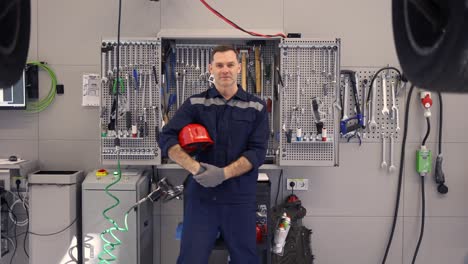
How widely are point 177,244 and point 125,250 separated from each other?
1.82 ft

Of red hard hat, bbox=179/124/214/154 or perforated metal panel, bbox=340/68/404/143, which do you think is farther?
perforated metal panel, bbox=340/68/404/143

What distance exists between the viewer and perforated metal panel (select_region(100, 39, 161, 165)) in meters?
2.64

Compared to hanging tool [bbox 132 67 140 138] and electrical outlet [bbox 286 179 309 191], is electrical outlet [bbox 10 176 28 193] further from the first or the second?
electrical outlet [bbox 286 179 309 191]

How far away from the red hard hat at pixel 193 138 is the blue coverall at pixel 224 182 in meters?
0.07

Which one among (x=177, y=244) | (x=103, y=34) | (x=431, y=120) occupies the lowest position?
(x=177, y=244)

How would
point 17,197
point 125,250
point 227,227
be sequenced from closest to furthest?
point 227,227 < point 125,250 < point 17,197

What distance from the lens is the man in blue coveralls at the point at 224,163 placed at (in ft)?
7.13

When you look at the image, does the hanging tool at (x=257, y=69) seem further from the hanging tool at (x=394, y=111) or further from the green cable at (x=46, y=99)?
the green cable at (x=46, y=99)

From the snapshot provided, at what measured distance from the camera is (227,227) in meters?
2.20

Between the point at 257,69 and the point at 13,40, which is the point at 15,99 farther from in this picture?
the point at 13,40

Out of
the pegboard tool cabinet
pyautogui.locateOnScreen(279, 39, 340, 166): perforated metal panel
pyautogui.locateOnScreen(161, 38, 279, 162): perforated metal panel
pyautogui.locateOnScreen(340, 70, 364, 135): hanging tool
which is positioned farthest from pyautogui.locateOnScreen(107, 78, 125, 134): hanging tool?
pyautogui.locateOnScreen(340, 70, 364, 135): hanging tool

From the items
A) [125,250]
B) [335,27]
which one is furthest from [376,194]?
[125,250]

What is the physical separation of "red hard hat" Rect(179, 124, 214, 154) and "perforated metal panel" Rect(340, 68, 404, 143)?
1285 mm

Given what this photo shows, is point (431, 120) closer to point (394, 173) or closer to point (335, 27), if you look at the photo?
point (394, 173)
